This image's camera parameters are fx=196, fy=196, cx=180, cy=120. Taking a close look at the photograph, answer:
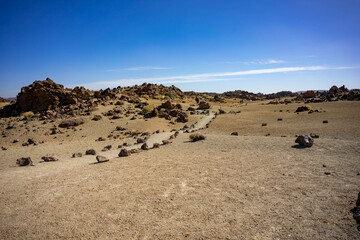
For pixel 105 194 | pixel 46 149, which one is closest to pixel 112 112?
pixel 46 149

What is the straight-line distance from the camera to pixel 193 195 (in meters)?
5.95

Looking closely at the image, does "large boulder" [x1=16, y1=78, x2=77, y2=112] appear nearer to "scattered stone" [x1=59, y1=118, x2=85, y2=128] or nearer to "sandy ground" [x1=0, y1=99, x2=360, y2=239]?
"scattered stone" [x1=59, y1=118, x2=85, y2=128]

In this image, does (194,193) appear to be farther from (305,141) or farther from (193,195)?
(305,141)

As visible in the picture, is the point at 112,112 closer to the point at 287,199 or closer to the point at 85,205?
the point at 85,205

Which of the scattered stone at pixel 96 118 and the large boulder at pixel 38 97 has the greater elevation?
the large boulder at pixel 38 97

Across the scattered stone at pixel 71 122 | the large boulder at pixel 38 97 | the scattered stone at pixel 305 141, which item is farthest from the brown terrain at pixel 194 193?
the large boulder at pixel 38 97

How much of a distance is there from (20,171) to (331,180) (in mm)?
12421

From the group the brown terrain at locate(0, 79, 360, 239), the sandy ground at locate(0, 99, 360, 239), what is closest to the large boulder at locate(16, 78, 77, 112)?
the brown terrain at locate(0, 79, 360, 239)

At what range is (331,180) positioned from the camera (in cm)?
649

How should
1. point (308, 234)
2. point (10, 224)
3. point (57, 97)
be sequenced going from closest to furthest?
point (308, 234) → point (10, 224) → point (57, 97)

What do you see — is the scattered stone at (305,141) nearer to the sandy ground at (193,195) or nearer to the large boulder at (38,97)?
the sandy ground at (193,195)

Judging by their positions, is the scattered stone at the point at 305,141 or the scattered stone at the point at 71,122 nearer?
the scattered stone at the point at 305,141

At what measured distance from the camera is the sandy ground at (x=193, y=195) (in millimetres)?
4426

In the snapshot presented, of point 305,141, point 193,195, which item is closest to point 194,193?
point 193,195
